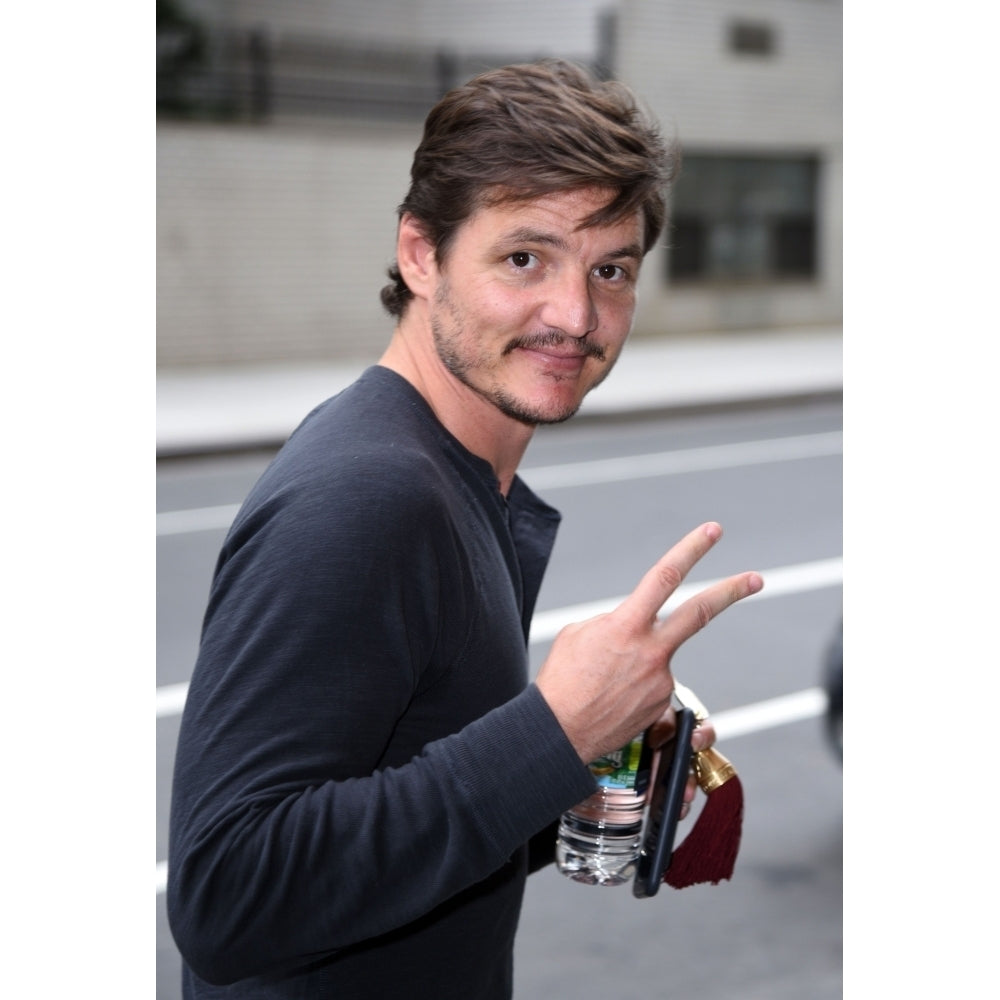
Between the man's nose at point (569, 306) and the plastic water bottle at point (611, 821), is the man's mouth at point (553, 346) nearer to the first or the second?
the man's nose at point (569, 306)

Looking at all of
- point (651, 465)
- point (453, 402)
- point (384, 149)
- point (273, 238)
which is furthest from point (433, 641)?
point (384, 149)

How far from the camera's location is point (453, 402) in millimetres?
1909

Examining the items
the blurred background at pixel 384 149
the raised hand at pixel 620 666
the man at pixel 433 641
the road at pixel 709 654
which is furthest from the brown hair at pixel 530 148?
the blurred background at pixel 384 149

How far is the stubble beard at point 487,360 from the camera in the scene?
73.5 inches

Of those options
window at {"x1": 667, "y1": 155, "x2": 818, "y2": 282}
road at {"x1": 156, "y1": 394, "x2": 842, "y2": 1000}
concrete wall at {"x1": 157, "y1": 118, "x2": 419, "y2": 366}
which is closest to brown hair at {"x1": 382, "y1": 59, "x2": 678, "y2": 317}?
road at {"x1": 156, "y1": 394, "x2": 842, "y2": 1000}

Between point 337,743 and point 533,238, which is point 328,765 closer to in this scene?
point 337,743

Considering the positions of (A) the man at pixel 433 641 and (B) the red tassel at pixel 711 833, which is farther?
(B) the red tassel at pixel 711 833

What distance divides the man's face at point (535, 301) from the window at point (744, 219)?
2183 centimetres

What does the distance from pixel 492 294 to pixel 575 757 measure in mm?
660

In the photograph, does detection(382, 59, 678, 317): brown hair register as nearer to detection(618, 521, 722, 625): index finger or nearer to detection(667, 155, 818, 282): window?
detection(618, 521, 722, 625): index finger

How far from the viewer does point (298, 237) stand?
771 inches

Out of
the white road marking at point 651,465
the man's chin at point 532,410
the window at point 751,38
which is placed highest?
the window at point 751,38

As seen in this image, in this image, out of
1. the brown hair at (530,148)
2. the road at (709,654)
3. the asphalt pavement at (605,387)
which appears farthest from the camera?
the asphalt pavement at (605,387)
